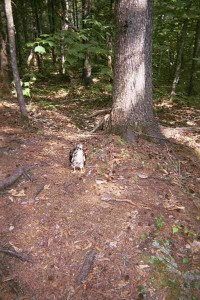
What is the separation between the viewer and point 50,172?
4500 mm

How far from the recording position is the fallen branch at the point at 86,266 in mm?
2900

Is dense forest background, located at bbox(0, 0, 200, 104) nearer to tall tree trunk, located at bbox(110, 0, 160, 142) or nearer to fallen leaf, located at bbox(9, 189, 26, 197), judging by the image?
tall tree trunk, located at bbox(110, 0, 160, 142)

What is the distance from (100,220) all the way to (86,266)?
71cm

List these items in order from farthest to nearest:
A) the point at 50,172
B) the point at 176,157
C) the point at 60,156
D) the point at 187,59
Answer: the point at 187,59 < the point at 176,157 < the point at 60,156 < the point at 50,172

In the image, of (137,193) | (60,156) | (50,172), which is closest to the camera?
(137,193)

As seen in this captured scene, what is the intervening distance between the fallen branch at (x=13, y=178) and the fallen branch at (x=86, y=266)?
5.95ft

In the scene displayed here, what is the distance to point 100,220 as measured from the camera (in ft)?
11.7

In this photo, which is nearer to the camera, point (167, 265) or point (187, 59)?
point (167, 265)

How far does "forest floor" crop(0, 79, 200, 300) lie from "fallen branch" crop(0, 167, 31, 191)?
73 millimetres

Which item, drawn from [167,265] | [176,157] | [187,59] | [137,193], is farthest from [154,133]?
[187,59]

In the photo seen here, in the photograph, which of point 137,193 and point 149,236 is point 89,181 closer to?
point 137,193

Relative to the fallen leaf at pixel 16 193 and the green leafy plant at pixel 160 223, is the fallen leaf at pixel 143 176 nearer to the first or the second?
the green leafy plant at pixel 160 223

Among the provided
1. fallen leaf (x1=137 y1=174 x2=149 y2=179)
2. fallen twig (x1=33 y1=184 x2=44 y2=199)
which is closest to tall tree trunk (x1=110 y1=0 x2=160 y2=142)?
fallen leaf (x1=137 y1=174 x2=149 y2=179)

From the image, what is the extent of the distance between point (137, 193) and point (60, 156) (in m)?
1.79
